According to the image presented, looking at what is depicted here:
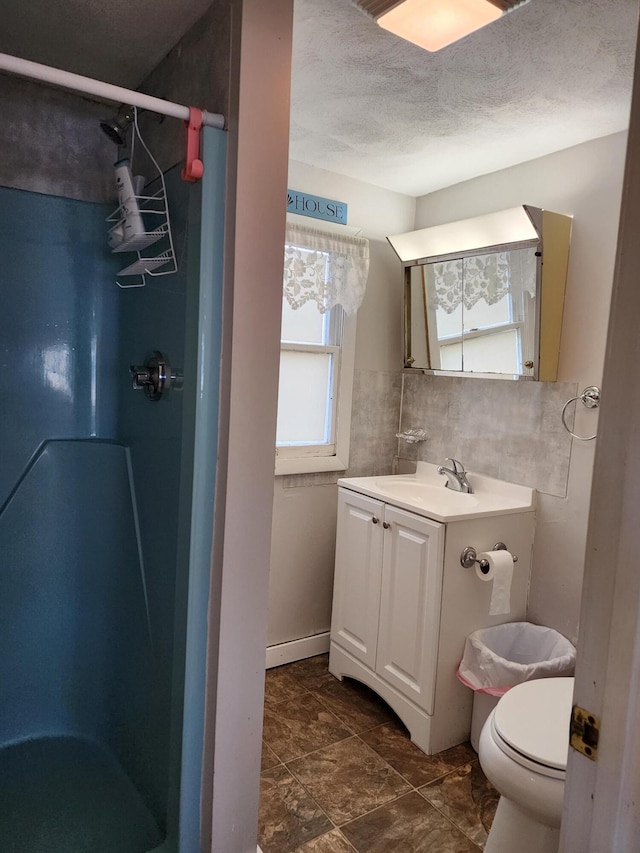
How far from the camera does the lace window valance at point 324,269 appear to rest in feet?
8.52

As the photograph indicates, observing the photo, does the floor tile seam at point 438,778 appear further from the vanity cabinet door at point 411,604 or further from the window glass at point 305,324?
the window glass at point 305,324

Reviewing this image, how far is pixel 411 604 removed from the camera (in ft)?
7.54

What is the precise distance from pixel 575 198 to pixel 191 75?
61.3 inches

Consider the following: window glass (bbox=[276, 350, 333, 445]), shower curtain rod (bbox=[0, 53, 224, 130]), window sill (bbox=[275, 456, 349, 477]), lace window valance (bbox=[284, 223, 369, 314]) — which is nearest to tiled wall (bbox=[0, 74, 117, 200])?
shower curtain rod (bbox=[0, 53, 224, 130])

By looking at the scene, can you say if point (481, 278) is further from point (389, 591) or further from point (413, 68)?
point (389, 591)

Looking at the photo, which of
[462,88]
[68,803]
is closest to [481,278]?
[462,88]

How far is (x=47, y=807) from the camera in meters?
1.65

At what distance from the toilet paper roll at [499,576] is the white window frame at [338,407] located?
89 centimetres

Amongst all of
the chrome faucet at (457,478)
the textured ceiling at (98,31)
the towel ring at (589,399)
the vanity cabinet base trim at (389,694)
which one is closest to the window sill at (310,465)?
the chrome faucet at (457,478)

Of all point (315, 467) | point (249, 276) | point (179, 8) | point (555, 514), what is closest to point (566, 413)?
point (555, 514)

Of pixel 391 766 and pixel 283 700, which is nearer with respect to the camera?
pixel 391 766

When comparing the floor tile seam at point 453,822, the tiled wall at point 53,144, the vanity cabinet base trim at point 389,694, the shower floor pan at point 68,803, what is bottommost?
the floor tile seam at point 453,822

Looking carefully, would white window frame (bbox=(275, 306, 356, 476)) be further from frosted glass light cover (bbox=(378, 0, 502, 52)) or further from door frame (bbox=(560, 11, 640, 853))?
door frame (bbox=(560, 11, 640, 853))

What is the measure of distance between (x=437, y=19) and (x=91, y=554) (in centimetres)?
182
